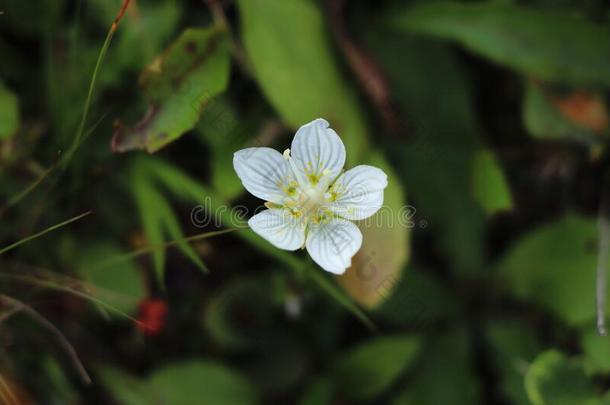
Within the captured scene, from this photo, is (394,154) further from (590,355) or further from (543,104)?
(590,355)

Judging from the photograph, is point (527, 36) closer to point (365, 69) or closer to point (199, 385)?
point (365, 69)

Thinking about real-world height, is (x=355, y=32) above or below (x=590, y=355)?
A: above

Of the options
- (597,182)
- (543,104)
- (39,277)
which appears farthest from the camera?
(597,182)

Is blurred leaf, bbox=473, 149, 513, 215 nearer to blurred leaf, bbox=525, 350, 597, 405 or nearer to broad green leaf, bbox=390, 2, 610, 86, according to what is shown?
broad green leaf, bbox=390, 2, 610, 86

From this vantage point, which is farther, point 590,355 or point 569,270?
point 569,270

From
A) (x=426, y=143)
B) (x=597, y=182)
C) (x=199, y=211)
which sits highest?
(x=199, y=211)

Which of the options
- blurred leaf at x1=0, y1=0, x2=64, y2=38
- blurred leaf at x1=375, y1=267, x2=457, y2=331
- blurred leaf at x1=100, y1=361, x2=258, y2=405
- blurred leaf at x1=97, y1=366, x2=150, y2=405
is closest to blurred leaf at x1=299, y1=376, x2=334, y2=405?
blurred leaf at x1=100, y1=361, x2=258, y2=405

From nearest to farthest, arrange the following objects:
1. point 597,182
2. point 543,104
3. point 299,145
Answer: point 299,145 < point 543,104 < point 597,182

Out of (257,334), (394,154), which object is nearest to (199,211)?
(257,334)
